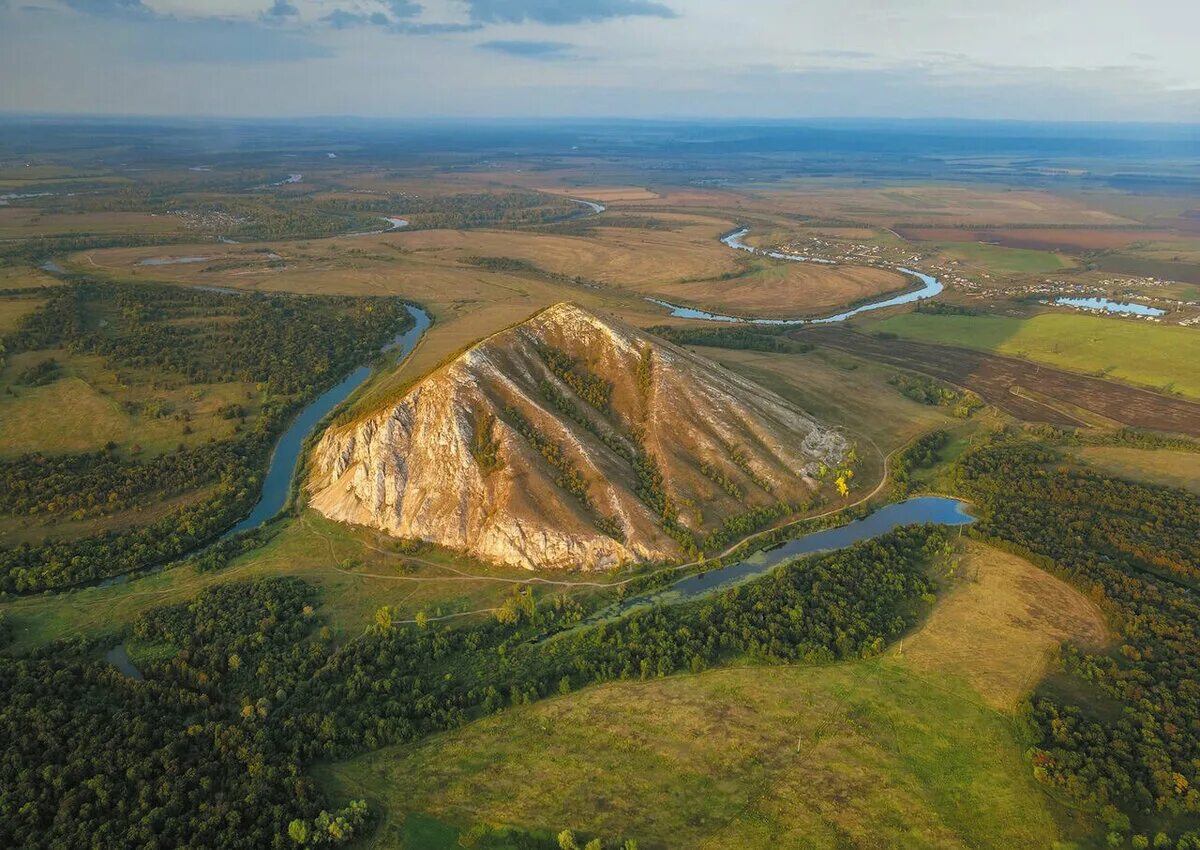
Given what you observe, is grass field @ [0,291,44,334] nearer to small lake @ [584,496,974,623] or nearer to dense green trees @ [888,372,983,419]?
small lake @ [584,496,974,623]

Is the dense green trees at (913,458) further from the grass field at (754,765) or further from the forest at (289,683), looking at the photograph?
the grass field at (754,765)

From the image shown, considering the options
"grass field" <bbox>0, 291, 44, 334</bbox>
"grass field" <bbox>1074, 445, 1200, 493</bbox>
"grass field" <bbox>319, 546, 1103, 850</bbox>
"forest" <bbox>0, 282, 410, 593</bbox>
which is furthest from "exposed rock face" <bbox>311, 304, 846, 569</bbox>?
"grass field" <bbox>0, 291, 44, 334</bbox>

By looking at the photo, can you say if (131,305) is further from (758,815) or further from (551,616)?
(758,815)

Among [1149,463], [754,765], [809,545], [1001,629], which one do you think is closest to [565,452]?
[809,545]

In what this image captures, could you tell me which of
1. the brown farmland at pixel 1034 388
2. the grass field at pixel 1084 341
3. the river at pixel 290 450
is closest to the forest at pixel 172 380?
the river at pixel 290 450

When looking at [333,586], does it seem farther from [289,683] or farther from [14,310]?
[14,310]

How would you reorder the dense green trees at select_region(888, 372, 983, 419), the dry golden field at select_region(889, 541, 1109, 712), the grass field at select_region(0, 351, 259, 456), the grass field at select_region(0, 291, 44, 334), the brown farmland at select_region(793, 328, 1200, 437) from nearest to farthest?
the dry golden field at select_region(889, 541, 1109, 712) < the grass field at select_region(0, 351, 259, 456) < the brown farmland at select_region(793, 328, 1200, 437) < the dense green trees at select_region(888, 372, 983, 419) < the grass field at select_region(0, 291, 44, 334)

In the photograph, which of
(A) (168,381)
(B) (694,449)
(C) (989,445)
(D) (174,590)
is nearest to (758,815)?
(B) (694,449)
